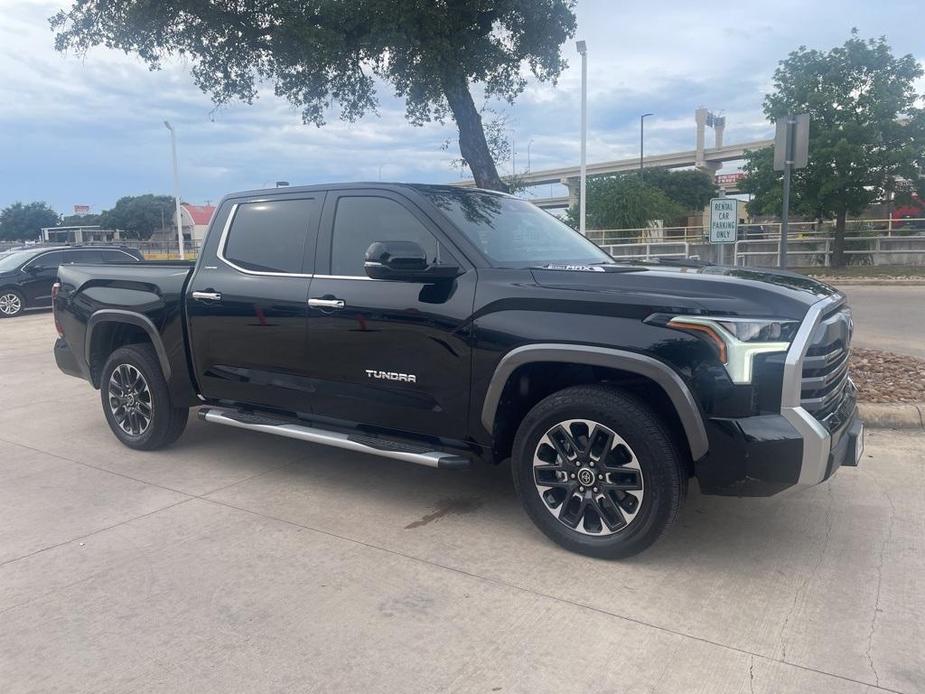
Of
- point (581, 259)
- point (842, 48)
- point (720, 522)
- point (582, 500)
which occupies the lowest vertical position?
point (720, 522)

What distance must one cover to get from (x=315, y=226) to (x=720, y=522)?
3025 mm

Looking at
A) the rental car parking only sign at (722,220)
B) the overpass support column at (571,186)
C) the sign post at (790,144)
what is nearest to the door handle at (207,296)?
the sign post at (790,144)

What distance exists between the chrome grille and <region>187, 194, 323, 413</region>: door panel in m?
2.83

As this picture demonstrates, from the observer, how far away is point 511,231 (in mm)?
4562

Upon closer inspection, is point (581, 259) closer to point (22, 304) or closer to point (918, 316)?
point (918, 316)

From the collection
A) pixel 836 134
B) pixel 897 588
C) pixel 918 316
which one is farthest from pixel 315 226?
pixel 836 134

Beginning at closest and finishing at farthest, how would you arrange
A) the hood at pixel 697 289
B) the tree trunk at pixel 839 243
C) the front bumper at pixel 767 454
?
the front bumper at pixel 767 454, the hood at pixel 697 289, the tree trunk at pixel 839 243

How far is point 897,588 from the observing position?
3.37 m

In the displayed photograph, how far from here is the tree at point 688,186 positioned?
83438mm

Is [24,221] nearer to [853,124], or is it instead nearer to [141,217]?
[141,217]

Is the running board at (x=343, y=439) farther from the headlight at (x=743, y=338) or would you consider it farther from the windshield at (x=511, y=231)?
the headlight at (x=743, y=338)

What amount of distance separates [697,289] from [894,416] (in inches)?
137

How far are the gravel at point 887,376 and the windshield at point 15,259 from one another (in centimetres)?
1691

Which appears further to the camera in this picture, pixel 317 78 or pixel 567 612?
pixel 317 78
